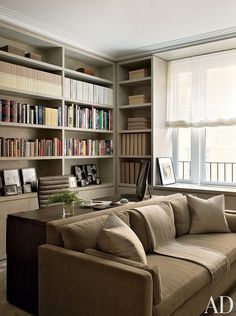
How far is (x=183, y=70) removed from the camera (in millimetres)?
4703

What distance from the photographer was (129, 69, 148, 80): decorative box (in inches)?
184

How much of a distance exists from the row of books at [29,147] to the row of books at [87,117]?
35 centimetres

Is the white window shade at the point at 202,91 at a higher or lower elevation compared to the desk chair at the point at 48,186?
higher

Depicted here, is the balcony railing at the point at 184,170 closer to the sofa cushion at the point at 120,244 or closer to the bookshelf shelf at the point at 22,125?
the bookshelf shelf at the point at 22,125

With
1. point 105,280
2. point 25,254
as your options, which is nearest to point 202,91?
point 25,254

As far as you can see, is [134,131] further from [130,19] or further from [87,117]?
[130,19]

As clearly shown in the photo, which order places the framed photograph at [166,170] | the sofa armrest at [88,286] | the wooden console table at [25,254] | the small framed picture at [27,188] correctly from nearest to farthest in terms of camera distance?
the sofa armrest at [88,286] < the wooden console table at [25,254] < the small framed picture at [27,188] < the framed photograph at [166,170]

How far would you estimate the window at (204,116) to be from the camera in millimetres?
4359

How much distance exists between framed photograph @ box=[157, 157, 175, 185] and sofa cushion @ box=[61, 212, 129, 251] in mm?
2399

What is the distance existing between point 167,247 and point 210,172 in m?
2.27

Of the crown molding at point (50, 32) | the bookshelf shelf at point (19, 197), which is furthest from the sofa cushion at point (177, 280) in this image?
the crown molding at point (50, 32)

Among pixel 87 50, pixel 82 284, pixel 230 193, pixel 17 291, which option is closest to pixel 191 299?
pixel 82 284

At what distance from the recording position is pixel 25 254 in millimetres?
2359

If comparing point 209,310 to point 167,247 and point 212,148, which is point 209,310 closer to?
point 167,247
